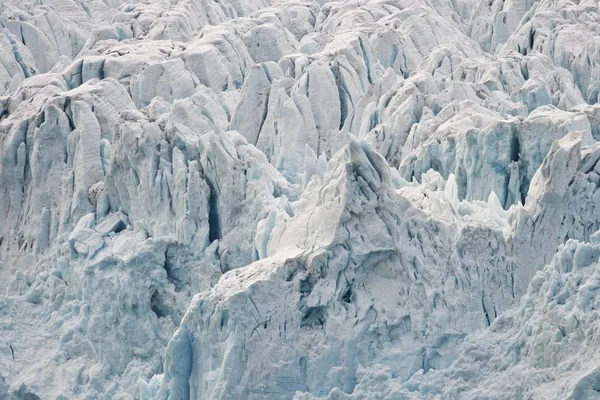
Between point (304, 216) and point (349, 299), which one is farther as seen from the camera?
point (304, 216)

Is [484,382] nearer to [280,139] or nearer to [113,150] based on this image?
[113,150]

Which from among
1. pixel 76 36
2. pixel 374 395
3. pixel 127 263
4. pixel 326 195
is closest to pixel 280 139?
pixel 127 263

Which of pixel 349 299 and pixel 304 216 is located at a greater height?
pixel 304 216
